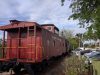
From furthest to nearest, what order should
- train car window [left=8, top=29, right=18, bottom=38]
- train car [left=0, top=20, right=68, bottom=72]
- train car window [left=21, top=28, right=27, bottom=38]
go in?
1. train car window [left=8, top=29, right=18, bottom=38]
2. train car window [left=21, top=28, right=27, bottom=38]
3. train car [left=0, top=20, right=68, bottom=72]

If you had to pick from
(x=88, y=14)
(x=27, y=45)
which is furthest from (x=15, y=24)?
(x=88, y=14)

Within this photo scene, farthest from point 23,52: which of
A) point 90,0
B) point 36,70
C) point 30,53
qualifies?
point 90,0

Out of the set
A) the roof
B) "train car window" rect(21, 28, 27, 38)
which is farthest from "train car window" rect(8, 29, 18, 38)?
"train car window" rect(21, 28, 27, 38)

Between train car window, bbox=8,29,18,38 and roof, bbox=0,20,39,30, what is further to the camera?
train car window, bbox=8,29,18,38

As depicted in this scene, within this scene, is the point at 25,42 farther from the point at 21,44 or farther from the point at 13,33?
the point at 13,33

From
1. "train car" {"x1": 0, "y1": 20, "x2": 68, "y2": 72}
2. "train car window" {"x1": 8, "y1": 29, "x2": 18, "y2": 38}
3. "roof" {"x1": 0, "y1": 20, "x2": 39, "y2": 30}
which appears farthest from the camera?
"train car window" {"x1": 8, "y1": 29, "x2": 18, "y2": 38}

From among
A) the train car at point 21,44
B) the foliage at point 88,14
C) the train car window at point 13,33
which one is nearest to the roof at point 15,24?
the train car at point 21,44

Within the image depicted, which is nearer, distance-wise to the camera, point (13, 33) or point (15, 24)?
point (15, 24)

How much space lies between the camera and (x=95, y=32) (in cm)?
2002

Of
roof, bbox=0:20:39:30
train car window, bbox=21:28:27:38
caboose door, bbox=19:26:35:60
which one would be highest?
roof, bbox=0:20:39:30

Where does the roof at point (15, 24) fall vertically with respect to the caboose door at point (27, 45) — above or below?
above

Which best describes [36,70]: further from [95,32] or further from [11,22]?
[95,32]

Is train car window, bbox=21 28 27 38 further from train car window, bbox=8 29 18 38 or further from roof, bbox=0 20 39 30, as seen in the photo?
train car window, bbox=8 29 18 38

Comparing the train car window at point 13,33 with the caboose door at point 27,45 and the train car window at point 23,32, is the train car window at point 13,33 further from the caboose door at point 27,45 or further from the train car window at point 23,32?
the caboose door at point 27,45
